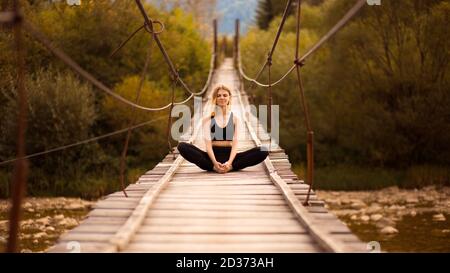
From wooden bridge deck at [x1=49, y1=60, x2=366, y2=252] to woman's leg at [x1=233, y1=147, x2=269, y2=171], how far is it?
39cm

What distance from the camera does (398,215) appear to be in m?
13.6

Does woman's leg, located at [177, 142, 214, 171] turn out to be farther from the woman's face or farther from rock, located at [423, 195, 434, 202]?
rock, located at [423, 195, 434, 202]

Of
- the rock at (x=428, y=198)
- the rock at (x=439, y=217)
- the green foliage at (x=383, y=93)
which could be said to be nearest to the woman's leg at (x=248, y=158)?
the rock at (x=439, y=217)

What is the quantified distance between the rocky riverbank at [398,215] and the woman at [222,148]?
673cm

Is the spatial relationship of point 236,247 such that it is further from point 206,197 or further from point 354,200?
point 354,200

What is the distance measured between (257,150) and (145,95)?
1301cm

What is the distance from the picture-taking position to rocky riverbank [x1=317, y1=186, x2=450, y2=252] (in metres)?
11.3

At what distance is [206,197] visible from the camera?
11.4 ft

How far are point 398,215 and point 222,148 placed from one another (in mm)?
9698

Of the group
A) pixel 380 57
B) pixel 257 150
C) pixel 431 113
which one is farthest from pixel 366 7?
pixel 257 150

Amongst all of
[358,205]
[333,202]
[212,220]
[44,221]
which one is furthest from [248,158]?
[333,202]

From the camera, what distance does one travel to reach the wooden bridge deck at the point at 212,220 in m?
2.45

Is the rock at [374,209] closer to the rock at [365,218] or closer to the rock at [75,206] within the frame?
the rock at [365,218]

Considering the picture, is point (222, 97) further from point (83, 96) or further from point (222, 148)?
point (83, 96)
